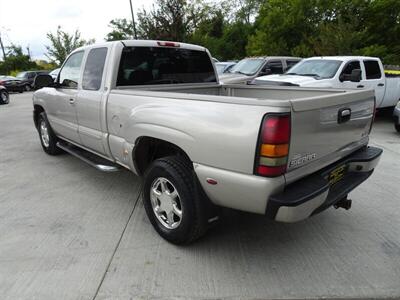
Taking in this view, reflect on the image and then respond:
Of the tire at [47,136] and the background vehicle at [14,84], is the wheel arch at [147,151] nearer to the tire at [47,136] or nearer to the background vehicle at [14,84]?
the tire at [47,136]

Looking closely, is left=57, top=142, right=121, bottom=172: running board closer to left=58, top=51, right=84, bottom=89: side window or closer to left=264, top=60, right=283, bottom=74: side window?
left=58, top=51, right=84, bottom=89: side window

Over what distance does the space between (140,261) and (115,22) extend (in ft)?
122

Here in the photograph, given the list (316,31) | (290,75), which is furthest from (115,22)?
(290,75)

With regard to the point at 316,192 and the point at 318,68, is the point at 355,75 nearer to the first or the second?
the point at 318,68

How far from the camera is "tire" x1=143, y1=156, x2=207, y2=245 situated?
2.79 meters

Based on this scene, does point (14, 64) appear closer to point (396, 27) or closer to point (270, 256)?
point (396, 27)

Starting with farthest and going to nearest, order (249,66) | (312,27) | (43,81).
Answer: (312,27), (249,66), (43,81)

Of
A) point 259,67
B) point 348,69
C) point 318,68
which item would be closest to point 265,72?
point 259,67

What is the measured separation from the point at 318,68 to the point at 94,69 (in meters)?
6.54

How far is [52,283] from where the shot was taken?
2652 millimetres

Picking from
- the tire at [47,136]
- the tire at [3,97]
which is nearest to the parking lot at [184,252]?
the tire at [47,136]

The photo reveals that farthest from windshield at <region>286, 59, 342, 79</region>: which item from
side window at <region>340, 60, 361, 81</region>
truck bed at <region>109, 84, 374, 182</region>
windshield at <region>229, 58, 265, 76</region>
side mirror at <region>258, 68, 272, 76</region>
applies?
truck bed at <region>109, 84, 374, 182</region>

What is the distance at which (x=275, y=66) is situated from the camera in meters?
11.7

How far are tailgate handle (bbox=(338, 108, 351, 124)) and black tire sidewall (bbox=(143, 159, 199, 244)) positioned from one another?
131 cm
